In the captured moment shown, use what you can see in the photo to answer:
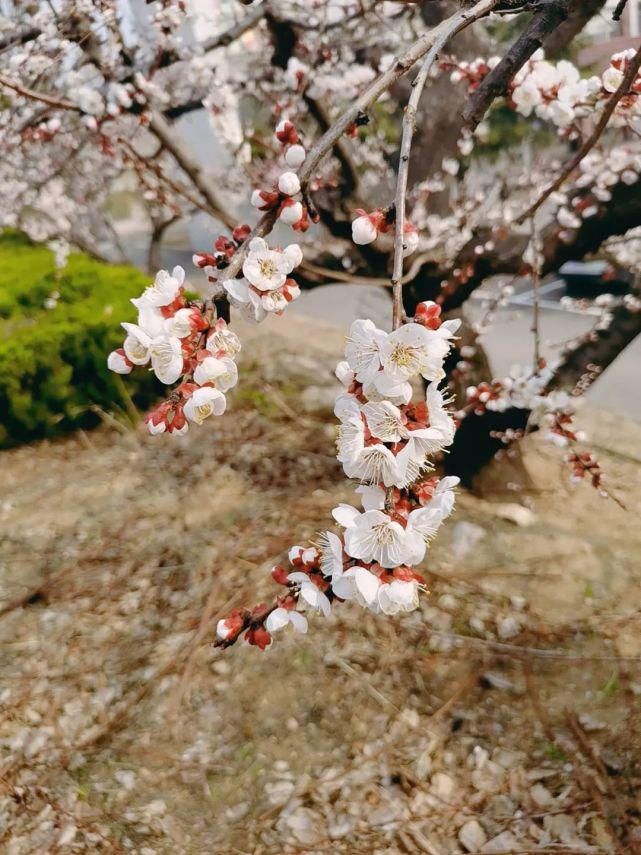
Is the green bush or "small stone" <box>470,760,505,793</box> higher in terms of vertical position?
the green bush

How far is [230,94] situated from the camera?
3.91 metres

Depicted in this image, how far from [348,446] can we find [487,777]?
4.76ft

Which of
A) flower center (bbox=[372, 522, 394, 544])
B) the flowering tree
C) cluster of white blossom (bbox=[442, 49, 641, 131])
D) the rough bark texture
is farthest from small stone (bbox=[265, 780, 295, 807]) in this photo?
the rough bark texture

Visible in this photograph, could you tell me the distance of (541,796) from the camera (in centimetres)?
179

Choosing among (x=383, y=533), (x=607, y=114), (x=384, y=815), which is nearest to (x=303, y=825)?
(x=384, y=815)

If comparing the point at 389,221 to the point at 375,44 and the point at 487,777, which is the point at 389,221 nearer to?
the point at 487,777

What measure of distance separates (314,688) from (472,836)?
2.11 feet

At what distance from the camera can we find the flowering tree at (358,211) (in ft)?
2.96

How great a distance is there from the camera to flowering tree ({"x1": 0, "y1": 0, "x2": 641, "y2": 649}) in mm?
902

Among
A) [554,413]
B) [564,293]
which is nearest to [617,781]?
[554,413]

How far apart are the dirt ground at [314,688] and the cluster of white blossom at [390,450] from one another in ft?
3.77

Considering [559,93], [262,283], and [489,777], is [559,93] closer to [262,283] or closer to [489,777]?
[262,283]

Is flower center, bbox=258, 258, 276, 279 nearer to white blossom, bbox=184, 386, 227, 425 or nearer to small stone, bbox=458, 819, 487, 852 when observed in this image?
white blossom, bbox=184, 386, 227, 425

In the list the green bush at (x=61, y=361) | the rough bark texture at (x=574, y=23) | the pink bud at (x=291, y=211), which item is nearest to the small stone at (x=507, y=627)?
the pink bud at (x=291, y=211)
